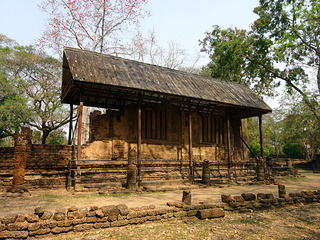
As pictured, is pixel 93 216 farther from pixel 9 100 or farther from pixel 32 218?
pixel 9 100

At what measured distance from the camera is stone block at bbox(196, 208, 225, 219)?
6834 millimetres

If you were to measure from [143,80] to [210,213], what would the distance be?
25.1 ft

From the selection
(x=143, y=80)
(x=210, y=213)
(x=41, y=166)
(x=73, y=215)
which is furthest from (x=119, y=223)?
(x=143, y=80)

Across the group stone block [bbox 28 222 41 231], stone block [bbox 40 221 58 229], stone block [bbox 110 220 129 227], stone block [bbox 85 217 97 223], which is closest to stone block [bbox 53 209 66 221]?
stone block [bbox 40 221 58 229]

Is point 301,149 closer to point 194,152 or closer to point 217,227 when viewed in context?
point 194,152

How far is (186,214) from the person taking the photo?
22.6 ft

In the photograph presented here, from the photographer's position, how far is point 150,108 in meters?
14.3

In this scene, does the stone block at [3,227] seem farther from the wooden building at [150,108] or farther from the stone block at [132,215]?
the wooden building at [150,108]

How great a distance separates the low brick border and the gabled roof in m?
6.00

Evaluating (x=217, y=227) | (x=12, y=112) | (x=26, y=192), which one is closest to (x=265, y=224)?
(x=217, y=227)

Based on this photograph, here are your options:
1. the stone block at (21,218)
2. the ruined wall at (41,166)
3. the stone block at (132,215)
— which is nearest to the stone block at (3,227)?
the stone block at (21,218)

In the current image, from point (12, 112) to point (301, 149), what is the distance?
35.4 metres

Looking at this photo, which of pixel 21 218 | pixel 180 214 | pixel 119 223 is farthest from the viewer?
pixel 180 214

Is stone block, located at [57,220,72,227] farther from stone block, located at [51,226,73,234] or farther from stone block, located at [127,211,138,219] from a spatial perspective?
stone block, located at [127,211,138,219]
